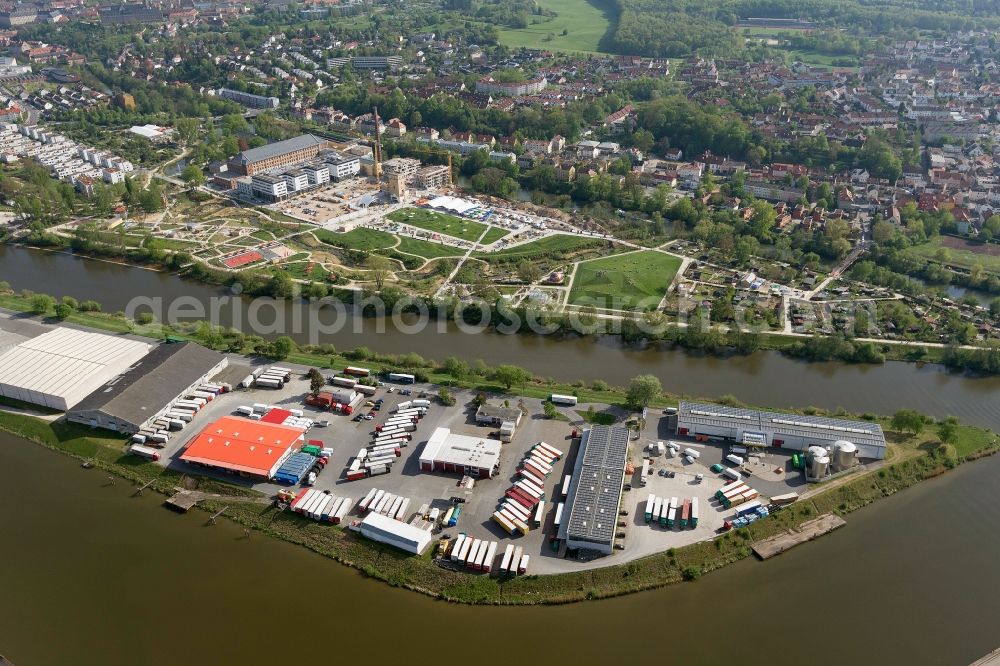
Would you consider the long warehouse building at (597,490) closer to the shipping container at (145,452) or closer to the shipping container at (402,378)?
the shipping container at (402,378)

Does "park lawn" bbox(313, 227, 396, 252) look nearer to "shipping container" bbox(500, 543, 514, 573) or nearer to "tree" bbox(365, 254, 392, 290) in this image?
"tree" bbox(365, 254, 392, 290)

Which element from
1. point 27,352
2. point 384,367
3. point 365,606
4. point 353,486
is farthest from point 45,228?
point 365,606

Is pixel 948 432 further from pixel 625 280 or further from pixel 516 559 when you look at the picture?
pixel 625 280

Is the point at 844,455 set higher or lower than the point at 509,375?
higher

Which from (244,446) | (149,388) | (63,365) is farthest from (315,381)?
(63,365)

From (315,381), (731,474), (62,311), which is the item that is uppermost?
(731,474)

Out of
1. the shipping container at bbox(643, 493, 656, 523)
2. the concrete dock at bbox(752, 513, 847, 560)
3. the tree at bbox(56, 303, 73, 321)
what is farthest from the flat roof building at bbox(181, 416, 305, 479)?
the concrete dock at bbox(752, 513, 847, 560)
